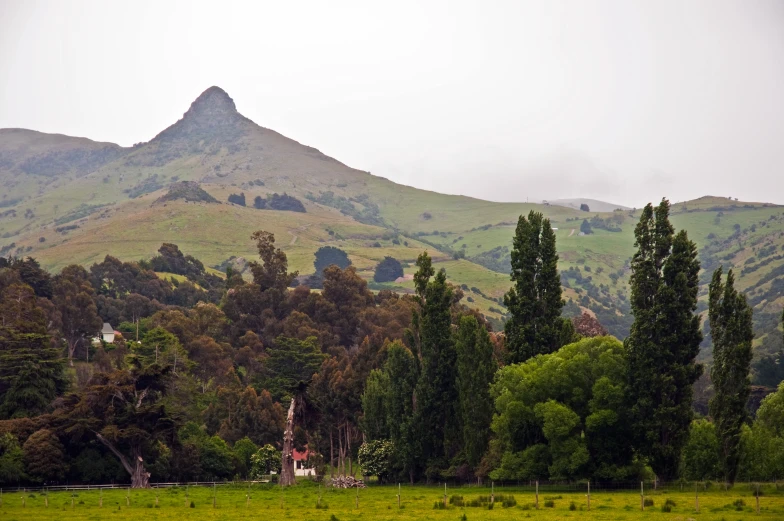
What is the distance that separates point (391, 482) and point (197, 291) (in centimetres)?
10847

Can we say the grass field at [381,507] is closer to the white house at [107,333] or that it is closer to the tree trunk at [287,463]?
the tree trunk at [287,463]

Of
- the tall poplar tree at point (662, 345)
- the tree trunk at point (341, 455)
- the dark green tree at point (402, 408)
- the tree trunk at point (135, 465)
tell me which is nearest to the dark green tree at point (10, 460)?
the tree trunk at point (135, 465)

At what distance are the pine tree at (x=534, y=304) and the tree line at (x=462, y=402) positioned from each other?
Answer: 122mm

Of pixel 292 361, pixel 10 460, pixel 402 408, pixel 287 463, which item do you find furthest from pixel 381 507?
pixel 292 361

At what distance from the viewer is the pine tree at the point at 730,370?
57438mm

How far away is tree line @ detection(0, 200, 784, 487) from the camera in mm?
62406

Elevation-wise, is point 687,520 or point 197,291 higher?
point 197,291

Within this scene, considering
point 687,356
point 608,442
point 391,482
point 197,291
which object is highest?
point 197,291

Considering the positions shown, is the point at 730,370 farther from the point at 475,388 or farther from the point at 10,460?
the point at 10,460

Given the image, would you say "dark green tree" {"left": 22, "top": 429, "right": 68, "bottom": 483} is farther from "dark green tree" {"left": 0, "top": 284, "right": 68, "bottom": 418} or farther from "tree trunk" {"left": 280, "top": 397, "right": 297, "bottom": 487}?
"tree trunk" {"left": 280, "top": 397, "right": 297, "bottom": 487}

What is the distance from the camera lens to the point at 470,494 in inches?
2341

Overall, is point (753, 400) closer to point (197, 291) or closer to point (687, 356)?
point (687, 356)

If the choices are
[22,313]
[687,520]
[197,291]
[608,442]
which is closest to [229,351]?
[22,313]

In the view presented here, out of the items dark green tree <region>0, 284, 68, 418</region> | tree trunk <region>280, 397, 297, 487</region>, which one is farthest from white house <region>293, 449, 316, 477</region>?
dark green tree <region>0, 284, 68, 418</region>
